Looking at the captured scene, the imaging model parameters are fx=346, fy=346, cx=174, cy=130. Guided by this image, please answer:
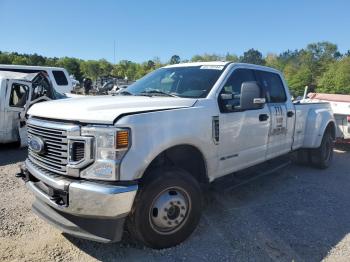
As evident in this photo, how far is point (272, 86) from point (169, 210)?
9.91 feet

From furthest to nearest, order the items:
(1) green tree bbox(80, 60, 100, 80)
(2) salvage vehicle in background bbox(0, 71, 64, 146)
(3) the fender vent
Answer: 1. (1) green tree bbox(80, 60, 100, 80)
2. (2) salvage vehicle in background bbox(0, 71, 64, 146)
3. (3) the fender vent

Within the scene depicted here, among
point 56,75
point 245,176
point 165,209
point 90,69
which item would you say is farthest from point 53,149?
point 90,69

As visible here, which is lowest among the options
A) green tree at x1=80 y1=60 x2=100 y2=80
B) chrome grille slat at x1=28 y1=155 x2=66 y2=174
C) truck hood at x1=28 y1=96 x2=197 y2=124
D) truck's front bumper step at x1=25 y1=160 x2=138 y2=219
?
truck's front bumper step at x1=25 y1=160 x2=138 y2=219

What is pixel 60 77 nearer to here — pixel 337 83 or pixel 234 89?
pixel 234 89

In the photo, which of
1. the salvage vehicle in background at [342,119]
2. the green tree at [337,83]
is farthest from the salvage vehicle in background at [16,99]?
the green tree at [337,83]

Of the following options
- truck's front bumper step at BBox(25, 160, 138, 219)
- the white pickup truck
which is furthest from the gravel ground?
truck's front bumper step at BBox(25, 160, 138, 219)

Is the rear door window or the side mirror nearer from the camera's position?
the side mirror

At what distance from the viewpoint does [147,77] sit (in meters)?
5.25

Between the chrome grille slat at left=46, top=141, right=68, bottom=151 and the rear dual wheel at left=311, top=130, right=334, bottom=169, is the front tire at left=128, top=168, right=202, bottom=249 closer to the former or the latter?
the chrome grille slat at left=46, top=141, right=68, bottom=151

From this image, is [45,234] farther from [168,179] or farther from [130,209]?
[168,179]

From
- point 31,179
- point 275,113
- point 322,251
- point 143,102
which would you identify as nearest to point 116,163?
point 143,102

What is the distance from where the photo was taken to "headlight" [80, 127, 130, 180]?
300cm

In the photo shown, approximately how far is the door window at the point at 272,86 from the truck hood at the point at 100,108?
1898 millimetres

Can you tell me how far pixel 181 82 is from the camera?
14.9 ft
